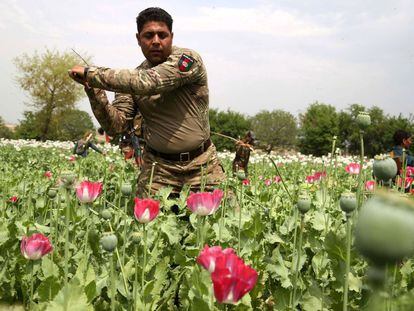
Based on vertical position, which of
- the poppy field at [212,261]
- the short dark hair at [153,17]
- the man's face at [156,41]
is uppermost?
the short dark hair at [153,17]

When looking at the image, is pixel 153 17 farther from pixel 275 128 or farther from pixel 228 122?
pixel 275 128

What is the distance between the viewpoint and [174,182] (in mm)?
3580

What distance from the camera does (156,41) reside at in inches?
128

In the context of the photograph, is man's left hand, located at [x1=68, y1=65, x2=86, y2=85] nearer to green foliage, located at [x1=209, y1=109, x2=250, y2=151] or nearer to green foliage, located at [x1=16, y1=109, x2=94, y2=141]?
green foliage, located at [x1=16, y1=109, x2=94, y2=141]

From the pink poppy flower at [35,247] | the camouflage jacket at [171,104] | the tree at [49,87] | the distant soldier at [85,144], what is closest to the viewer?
the pink poppy flower at [35,247]

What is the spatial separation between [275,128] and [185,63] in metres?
A: 57.4

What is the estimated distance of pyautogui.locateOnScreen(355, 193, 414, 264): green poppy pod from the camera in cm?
40

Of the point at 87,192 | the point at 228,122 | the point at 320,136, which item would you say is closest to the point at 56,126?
the point at 228,122

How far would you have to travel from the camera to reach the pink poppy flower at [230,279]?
2.94 ft

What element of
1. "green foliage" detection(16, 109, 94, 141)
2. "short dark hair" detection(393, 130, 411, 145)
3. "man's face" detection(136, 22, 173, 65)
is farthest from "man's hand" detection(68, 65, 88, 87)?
"green foliage" detection(16, 109, 94, 141)

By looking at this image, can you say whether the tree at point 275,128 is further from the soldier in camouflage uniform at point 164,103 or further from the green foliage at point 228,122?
the soldier in camouflage uniform at point 164,103

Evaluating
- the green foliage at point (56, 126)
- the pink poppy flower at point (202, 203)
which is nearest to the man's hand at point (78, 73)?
the pink poppy flower at point (202, 203)

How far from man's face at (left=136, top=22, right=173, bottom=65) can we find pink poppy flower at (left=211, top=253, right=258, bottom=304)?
255cm

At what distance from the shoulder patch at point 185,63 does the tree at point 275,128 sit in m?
49.7
